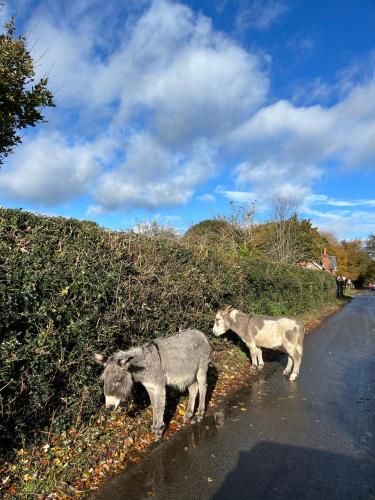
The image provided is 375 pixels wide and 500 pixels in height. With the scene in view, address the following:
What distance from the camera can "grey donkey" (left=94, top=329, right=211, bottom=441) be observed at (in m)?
5.34

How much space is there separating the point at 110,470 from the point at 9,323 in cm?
236

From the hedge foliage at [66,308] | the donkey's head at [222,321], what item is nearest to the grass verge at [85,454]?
the hedge foliage at [66,308]

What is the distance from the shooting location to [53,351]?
504 centimetres

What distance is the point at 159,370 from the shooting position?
5.96 metres

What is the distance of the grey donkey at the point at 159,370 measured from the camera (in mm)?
5336

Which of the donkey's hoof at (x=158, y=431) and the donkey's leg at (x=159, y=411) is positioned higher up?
the donkey's leg at (x=159, y=411)

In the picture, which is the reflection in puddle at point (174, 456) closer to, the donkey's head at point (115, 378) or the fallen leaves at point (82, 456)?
the fallen leaves at point (82, 456)

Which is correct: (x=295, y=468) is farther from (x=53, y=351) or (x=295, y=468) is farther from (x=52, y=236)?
(x=52, y=236)

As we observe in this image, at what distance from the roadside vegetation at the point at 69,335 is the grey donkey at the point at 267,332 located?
238cm

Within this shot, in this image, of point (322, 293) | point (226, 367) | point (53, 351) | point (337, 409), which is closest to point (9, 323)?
point (53, 351)

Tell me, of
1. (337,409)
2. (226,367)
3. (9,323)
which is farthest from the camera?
(226,367)

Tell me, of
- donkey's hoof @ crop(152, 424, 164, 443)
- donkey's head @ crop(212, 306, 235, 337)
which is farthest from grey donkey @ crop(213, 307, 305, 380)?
donkey's hoof @ crop(152, 424, 164, 443)

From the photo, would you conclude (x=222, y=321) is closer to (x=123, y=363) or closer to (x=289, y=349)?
(x=289, y=349)

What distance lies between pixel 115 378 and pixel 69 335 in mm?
902
